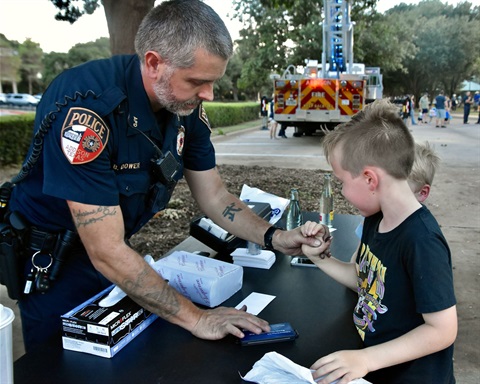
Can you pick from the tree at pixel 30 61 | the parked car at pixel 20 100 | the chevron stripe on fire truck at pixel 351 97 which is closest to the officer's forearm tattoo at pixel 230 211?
the chevron stripe on fire truck at pixel 351 97

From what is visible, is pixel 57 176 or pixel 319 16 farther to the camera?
pixel 319 16

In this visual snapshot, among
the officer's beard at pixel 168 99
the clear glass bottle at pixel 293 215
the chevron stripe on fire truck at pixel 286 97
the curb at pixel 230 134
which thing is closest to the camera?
the officer's beard at pixel 168 99

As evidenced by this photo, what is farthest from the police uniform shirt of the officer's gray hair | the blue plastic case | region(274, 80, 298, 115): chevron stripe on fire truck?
region(274, 80, 298, 115): chevron stripe on fire truck

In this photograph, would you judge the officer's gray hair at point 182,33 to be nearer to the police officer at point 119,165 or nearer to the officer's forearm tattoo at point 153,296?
the police officer at point 119,165

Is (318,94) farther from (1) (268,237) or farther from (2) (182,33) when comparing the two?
(2) (182,33)

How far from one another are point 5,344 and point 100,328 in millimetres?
344

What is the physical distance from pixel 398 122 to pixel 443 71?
136ft

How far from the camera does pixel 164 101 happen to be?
→ 1.59m

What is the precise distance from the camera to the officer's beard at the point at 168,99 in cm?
154

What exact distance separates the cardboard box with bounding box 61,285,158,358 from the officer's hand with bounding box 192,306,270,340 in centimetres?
20

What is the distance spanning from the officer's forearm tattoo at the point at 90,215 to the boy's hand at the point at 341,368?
738mm

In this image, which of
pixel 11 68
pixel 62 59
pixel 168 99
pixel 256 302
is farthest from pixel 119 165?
pixel 62 59

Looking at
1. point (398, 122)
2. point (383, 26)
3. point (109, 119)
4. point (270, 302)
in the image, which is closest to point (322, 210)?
point (270, 302)

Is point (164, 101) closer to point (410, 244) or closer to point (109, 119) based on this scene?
point (109, 119)
